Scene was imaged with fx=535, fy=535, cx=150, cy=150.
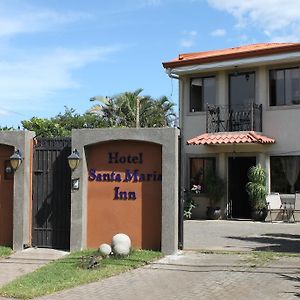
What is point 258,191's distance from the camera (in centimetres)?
1859

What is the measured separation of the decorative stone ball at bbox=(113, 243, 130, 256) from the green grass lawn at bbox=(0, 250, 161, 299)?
125 millimetres

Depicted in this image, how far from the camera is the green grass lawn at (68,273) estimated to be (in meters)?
8.43

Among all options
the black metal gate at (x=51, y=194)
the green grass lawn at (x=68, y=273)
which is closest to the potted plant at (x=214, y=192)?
the black metal gate at (x=51, y=194)

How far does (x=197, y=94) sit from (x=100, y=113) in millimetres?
19141

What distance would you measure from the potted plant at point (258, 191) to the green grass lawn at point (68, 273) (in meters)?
8.38

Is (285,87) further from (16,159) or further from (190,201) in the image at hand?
(16,159)

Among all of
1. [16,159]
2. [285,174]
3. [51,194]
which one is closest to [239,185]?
[285,174]

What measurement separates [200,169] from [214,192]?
1.44 metres

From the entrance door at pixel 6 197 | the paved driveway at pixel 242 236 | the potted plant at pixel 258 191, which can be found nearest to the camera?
the paved driveway at pixel 242 236

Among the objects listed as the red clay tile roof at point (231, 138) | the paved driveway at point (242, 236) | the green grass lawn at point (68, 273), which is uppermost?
the red clay tile roof at point (231, 138)

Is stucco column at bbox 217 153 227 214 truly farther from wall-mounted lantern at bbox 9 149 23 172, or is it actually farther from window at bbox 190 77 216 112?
wall-mounted lantern at bbox 9 149 23 172

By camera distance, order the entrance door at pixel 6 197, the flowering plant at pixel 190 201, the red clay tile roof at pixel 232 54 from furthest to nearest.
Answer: the flowering plant at pixel 190 201, the red clay tile roof at pixel 232 54, the entrance door at pixel 6 197

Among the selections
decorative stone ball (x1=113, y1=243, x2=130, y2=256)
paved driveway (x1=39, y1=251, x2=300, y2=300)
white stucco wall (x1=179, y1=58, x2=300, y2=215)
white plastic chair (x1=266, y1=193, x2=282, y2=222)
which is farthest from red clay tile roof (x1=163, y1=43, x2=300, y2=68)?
decorative stone ball (x1=113, y1=243, x2=130, y2=256)

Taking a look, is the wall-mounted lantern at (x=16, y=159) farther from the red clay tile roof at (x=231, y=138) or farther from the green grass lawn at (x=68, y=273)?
the red clay tile roof at (x=231, y=138)
